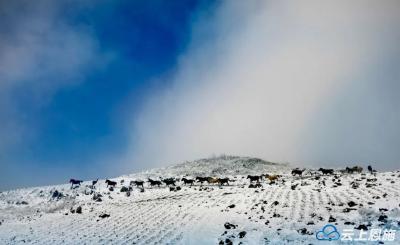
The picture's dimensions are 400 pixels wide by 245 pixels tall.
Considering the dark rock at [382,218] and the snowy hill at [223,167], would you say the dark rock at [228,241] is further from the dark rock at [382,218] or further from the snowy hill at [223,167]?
the snowy hill at [223,167]

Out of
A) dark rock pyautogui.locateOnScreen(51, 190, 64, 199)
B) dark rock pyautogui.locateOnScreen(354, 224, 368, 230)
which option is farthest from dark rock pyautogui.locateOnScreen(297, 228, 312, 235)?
dark rock pyautogui.locateOnScreen(51, 190, 64, 199)

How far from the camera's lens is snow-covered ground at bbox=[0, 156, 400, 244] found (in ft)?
61.8

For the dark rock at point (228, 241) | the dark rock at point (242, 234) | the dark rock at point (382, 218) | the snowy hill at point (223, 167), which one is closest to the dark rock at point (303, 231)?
the dark rock at point (242, 234)

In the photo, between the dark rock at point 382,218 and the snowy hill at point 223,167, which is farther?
the snowy hill at point 223,167

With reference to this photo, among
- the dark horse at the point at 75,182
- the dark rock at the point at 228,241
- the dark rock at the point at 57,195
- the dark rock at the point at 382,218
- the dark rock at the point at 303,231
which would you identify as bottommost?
the dark rock at the point at 228,241

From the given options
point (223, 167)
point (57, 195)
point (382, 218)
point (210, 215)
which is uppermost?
point (223, 167)

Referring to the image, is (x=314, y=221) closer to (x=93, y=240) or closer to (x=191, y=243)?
(x=191, y=243)

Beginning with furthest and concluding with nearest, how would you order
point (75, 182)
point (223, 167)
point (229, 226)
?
1. point (223, 167)
2. point (75, 182)
3. point (229, 226)

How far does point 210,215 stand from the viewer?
24.0 m

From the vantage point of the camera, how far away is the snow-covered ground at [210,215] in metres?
18.8

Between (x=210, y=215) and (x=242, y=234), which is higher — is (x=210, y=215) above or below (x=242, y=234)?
above

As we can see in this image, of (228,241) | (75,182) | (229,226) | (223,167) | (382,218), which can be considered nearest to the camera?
(228,241)

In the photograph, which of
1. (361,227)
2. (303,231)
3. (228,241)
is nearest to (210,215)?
(228,241)

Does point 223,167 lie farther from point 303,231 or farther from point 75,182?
point 303,231
